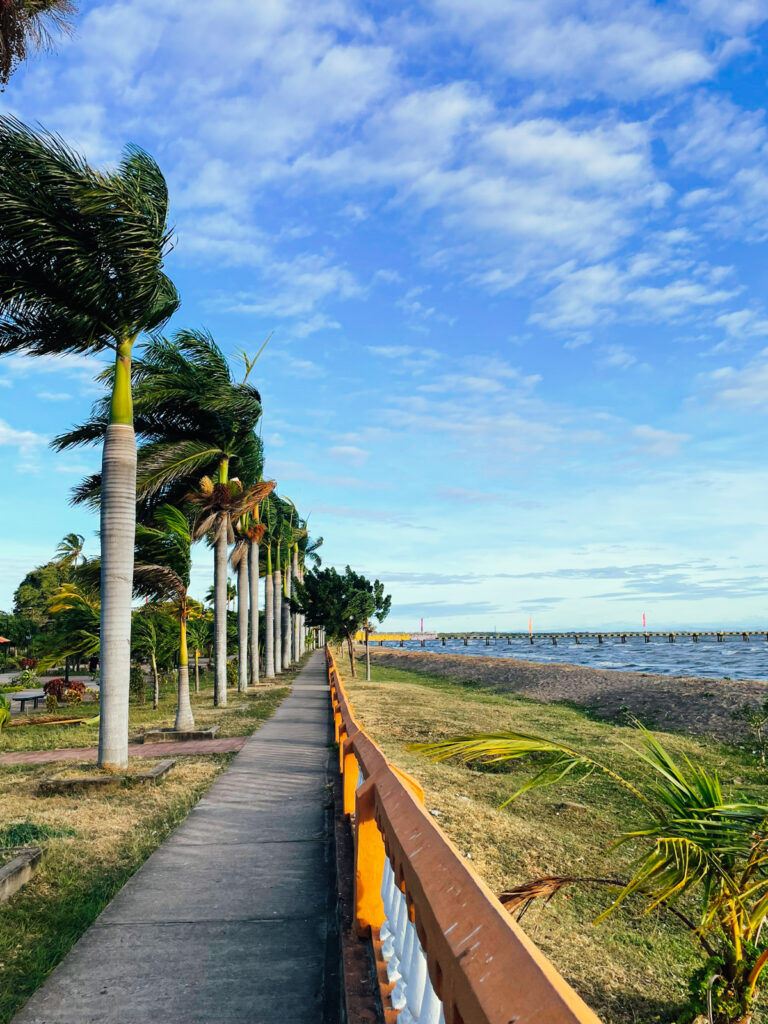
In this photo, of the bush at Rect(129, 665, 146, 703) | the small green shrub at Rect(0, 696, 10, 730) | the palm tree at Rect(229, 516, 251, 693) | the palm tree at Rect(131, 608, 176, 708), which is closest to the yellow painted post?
the small green shrub at Rect(0, 696, 10, 730)

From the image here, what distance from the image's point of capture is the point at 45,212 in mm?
9172

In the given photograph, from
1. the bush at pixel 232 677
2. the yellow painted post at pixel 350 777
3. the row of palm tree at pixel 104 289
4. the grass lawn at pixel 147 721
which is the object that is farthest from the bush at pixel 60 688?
the yellow painted post at pixel 350 777

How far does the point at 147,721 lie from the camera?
17.0 metres

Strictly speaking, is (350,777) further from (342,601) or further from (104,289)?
(342,601)

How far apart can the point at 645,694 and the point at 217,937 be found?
2498 cm

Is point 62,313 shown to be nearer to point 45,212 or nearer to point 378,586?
point 45,212

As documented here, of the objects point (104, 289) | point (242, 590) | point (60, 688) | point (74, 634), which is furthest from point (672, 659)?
point (104, 289)

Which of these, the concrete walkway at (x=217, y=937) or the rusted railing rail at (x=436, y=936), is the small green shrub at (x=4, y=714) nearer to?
the concrete walkway at (x=217, y=937)

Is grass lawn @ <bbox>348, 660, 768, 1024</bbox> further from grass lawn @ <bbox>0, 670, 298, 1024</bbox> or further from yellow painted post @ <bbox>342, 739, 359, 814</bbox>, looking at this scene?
grass lawn @ <bbox>0, 670, 298, 1024</bbox>

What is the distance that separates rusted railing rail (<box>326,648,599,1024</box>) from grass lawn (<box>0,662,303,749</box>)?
35.0ft

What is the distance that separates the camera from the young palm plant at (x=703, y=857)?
2742mm

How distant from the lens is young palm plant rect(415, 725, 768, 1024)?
274cm

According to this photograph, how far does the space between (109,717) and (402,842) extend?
8520 mm

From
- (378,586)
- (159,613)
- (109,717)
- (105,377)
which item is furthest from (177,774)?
(378,586)
